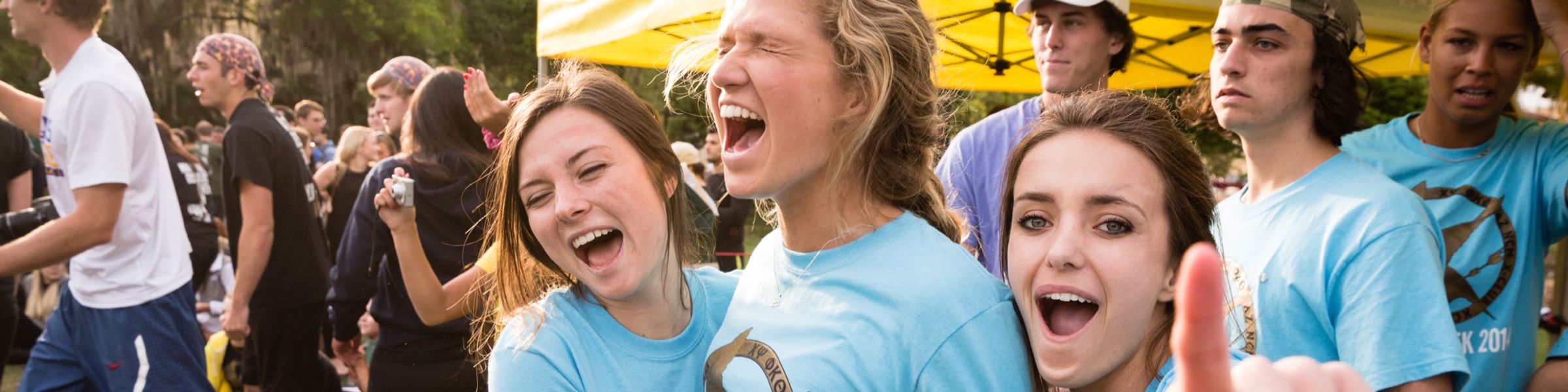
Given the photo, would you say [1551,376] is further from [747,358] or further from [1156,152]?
[747,358]

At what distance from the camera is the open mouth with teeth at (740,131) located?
1.69 m

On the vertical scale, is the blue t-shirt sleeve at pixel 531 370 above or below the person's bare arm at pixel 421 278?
above

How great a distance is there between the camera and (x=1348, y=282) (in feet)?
6.05

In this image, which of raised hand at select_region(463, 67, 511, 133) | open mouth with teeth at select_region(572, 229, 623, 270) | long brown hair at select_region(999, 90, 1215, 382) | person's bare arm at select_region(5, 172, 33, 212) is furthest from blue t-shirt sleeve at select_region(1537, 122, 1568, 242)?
person's bare arm at select_region(5, 172, 33, 212)

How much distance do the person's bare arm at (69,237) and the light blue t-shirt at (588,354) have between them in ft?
7.23

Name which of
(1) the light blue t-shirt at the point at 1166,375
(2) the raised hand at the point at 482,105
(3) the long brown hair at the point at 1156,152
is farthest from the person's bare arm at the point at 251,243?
(1) the light blue t-shirt at the point at 1166,375

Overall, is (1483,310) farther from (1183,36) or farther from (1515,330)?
(1183,36)

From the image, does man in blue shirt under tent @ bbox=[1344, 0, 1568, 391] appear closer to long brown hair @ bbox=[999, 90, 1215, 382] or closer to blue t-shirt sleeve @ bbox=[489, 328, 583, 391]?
long brown hair @ bbox=[999, 90, 1215, 382]

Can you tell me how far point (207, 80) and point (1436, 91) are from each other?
4.43 meters

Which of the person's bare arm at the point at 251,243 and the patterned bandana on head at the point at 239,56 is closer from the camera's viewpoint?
the person's bare arm at the point at 251,243

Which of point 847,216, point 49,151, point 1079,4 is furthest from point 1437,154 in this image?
point 49,151

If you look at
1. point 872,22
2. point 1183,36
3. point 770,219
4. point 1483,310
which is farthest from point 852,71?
point 1183,36

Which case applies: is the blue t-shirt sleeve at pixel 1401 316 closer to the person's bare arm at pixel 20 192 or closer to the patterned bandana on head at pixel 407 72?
the patterned bandana on head at pixel 407 72

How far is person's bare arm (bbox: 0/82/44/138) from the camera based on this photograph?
3975mm
